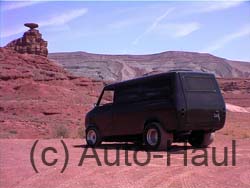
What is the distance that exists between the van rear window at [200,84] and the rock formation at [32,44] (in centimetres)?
6636

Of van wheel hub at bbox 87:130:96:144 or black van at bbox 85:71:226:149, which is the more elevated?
black van at bbox 85:71:226:149

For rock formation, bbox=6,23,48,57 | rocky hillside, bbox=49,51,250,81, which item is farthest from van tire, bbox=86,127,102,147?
rocky hillside, bbox=49,51,250,81

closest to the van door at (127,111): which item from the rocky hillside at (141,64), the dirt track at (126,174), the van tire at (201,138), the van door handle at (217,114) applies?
the van tire at (201,138)

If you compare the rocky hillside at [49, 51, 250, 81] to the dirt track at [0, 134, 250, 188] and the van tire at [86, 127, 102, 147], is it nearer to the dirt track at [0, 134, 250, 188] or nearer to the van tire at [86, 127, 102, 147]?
the van tire at [86, 127, 102, 147]

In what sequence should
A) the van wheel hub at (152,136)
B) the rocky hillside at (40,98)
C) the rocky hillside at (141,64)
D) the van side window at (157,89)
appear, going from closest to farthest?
the van side window at (157,89) → the van wheel hub at (152,136) → the rocky hillside at (40,98) → the rocky hillside at (141,64)

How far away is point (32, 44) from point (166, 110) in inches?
2679

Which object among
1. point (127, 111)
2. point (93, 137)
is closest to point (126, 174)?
point (127, 111)

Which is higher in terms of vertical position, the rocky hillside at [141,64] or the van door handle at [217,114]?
the rocky hillside at [141,64]

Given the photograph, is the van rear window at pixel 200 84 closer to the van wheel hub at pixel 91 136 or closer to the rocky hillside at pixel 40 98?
the van wheel hub at pixel 91 136

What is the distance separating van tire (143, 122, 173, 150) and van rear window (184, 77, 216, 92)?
1.42 m

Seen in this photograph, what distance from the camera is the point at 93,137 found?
16391 millimetres

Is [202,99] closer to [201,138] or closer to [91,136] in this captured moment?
[201,138]

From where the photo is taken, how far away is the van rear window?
1392 cm

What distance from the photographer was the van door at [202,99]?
13.7 m
